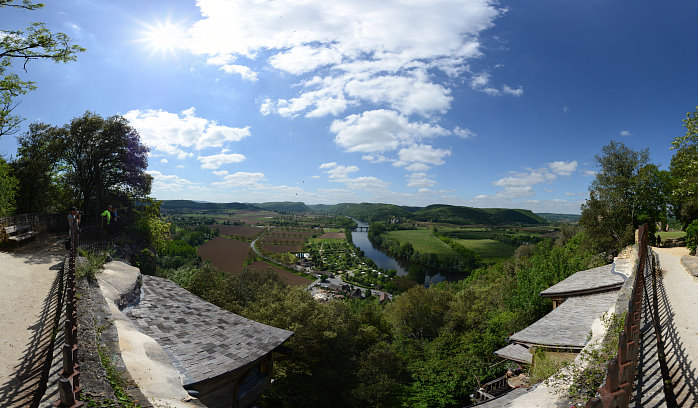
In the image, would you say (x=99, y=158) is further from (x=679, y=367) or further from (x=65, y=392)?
(x=679, y=367)

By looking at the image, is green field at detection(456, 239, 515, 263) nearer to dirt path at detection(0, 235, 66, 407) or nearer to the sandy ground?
the sandy ground

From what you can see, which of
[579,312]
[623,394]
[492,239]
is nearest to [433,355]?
[579,312]

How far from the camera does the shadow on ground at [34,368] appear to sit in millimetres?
3940

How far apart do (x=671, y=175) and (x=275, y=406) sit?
3536 centimetres

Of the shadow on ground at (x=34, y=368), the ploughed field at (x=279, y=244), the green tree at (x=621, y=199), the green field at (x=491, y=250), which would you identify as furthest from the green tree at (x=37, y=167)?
the green field at (x=491, y=250)

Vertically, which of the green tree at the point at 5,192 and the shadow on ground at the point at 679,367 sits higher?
the green tree at the point at 5,192

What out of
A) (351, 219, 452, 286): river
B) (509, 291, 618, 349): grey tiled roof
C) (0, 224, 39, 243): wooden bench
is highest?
(0, 224, 39, 243): wooden bench

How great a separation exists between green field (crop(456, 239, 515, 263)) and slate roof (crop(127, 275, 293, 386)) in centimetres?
11977

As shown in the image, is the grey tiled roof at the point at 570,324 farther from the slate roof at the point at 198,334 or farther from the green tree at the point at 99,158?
the green tree at the point at 99,158

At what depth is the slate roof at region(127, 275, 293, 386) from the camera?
6.78 meters

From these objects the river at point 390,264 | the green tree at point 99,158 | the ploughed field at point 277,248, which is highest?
the green tree at point 99,158

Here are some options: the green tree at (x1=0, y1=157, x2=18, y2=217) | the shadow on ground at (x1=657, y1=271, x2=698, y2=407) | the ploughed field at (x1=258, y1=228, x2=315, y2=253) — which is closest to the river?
the ploughed field at (x1=258, y1=228, x2=315, y2=253)

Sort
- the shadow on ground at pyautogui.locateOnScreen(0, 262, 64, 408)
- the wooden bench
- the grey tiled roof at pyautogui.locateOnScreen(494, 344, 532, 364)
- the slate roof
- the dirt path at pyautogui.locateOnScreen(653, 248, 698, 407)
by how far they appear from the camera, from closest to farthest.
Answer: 1. the shadow on ground at pyautogui.locateOnScreen(0, 262, 64, 408)
2. the dirt path at pyautogui.locateOnScreen(653, 248, 698, 407)
3. the slate roof
4. the wooden bench
5. the grey tiled roof at pyautogui.locateOnScreen(494, 344, 532, 364)

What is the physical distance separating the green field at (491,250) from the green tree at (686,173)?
9231 cm
